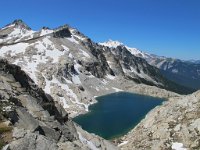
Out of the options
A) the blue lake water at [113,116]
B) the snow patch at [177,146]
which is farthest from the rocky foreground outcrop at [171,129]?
the blue lake water at [113,116]

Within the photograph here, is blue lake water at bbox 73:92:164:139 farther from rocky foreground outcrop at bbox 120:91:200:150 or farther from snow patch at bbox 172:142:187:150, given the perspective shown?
snow patch at bbox 172:142:187:150

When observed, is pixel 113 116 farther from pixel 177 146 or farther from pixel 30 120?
pixel 30 120

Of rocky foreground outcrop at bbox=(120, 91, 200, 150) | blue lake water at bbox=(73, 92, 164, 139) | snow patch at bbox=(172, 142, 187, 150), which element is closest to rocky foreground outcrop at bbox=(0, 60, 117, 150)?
snow patch at bbox=(172, 142, 187, 150)

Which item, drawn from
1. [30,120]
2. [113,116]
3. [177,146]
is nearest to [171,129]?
[177,146]

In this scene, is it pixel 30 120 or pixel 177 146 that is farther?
pixel 177 146

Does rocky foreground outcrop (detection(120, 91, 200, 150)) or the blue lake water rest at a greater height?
the blue lake water

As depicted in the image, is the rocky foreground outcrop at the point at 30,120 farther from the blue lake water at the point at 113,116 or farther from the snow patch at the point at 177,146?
the blue lake water at the point at 113,116
